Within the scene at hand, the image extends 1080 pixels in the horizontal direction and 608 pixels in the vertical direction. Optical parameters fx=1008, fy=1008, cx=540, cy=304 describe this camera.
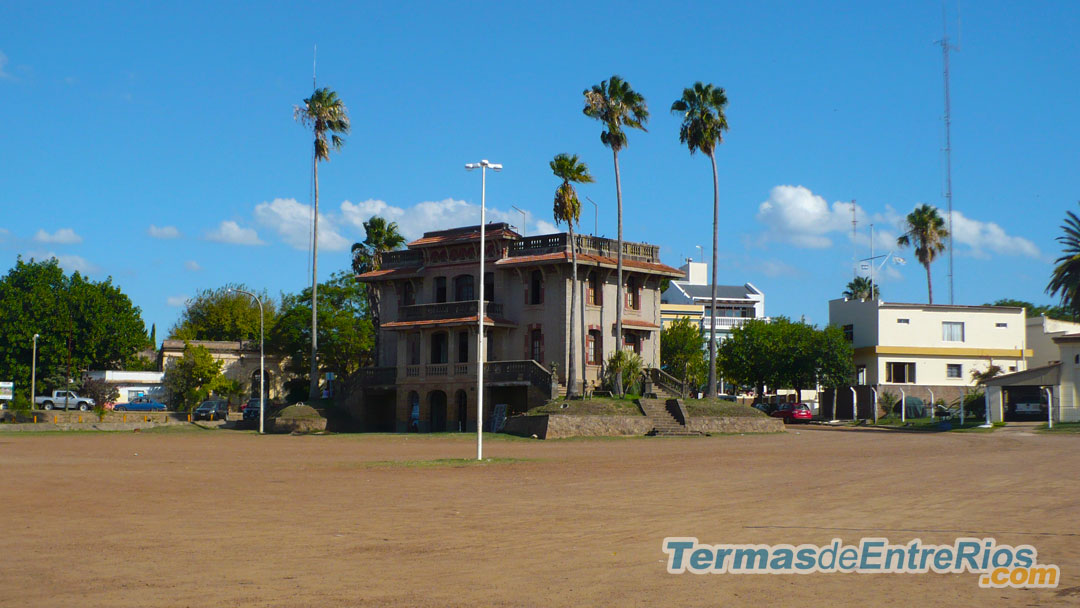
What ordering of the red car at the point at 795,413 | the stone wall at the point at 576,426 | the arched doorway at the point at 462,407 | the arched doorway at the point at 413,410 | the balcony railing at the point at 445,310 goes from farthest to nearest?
the red car at the point at 795,413, the arched doorway at the point at 413,410, the arched doorway at the point at 462,407, the balcony railing at the point at 445,310, the stone wall at the point at 576,426

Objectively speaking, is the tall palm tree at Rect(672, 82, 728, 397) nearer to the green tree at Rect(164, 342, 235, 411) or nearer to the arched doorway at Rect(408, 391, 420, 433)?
the arched doorway at Rect(408, 391, 420, 433)

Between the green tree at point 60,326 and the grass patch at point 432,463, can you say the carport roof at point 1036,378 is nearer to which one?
the grass patch at point 432,463

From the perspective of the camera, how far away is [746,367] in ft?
241

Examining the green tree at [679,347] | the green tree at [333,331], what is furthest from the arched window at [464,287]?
the green tree at [679,347]

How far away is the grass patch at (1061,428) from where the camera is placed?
4452 centimetres

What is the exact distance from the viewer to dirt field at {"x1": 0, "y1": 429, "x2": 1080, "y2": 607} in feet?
30.8

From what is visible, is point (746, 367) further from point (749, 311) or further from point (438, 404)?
point (749, 311)

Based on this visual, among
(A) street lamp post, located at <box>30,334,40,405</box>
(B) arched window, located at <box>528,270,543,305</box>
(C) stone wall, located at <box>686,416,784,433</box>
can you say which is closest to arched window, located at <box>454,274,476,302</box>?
(B) arched window, located at <box>528,270,543,305</box>

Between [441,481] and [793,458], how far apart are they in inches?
468

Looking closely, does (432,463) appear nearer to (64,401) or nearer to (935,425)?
(935,425)

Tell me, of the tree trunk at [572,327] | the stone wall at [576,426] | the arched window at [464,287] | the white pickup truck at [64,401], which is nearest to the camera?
the stone wall at [576,426]

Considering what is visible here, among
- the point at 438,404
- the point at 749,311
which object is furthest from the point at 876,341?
the point at 749,311

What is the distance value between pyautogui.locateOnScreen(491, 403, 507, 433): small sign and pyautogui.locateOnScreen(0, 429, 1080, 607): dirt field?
63.4 ft

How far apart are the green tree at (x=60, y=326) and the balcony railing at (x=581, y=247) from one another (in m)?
46.3
